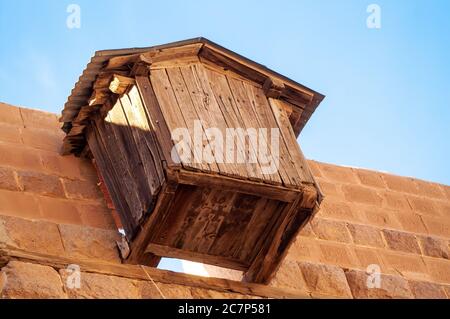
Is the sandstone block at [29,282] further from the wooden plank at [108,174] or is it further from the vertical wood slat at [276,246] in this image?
the vertical wood slat at [276,246]

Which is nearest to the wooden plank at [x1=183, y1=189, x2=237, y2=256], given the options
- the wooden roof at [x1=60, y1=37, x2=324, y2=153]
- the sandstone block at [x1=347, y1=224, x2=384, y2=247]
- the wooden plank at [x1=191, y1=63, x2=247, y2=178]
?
the wooden plank at [x1=191, y1=63, x2=247, y2=178]

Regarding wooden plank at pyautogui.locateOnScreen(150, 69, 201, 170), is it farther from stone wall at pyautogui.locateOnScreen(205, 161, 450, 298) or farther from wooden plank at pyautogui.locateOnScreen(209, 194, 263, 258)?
stone wall at pyautogui.locateOnScreen(205, 161, 450, 298)

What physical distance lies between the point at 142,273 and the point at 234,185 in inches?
32.7

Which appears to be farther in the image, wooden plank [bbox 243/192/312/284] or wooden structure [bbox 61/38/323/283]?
wooden plank [bbox 243/192/312/284]

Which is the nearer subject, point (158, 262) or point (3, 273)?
point (3, 273)

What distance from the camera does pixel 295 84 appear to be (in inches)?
269

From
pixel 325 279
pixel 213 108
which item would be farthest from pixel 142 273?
pixel 325 279

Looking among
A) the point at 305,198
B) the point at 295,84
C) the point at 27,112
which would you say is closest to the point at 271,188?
the point at 305,198

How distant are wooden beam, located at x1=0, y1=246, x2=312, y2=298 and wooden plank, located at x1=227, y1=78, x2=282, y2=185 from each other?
31.7 inches

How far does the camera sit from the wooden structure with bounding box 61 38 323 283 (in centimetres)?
584

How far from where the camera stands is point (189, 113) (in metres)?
6.12

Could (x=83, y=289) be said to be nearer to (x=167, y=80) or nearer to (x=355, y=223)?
Answer: (x=167, y=80)

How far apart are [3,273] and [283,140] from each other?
2.11 meters

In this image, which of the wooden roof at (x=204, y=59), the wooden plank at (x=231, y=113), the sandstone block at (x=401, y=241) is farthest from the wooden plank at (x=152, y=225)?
the sandstone block at (x=401, y=241)
